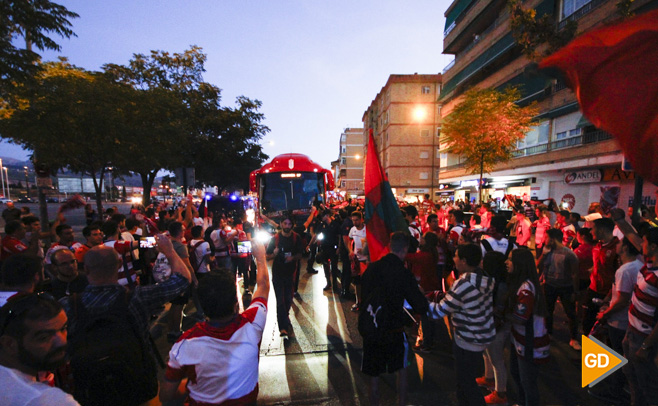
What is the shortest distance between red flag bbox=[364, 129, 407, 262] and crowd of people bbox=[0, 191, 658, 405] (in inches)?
20.8

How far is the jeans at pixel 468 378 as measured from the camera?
297cm

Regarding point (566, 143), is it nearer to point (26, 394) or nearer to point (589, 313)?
point (589, 313)

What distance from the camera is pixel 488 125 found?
18.3 meters

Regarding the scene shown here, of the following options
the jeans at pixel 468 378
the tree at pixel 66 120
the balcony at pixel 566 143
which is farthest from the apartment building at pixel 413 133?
the jeans at pixel 468 378

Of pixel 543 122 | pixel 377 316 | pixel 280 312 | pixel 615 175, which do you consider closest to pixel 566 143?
pixel 543 122

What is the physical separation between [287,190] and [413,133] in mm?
37412

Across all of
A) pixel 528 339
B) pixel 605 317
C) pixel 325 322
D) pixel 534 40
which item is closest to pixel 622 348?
pixel 605 317

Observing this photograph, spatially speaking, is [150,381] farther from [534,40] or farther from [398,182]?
[398,182]

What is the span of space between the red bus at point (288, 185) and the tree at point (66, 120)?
209 inches

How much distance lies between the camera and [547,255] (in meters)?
4.62

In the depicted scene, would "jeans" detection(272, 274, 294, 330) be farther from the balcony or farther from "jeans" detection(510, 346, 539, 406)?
the balcony

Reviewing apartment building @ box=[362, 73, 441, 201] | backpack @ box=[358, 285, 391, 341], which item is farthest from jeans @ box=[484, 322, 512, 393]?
apartment building @ box=[362, 73, 441, 201]

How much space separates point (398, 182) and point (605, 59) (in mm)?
45680

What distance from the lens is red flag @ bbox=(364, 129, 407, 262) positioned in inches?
160
